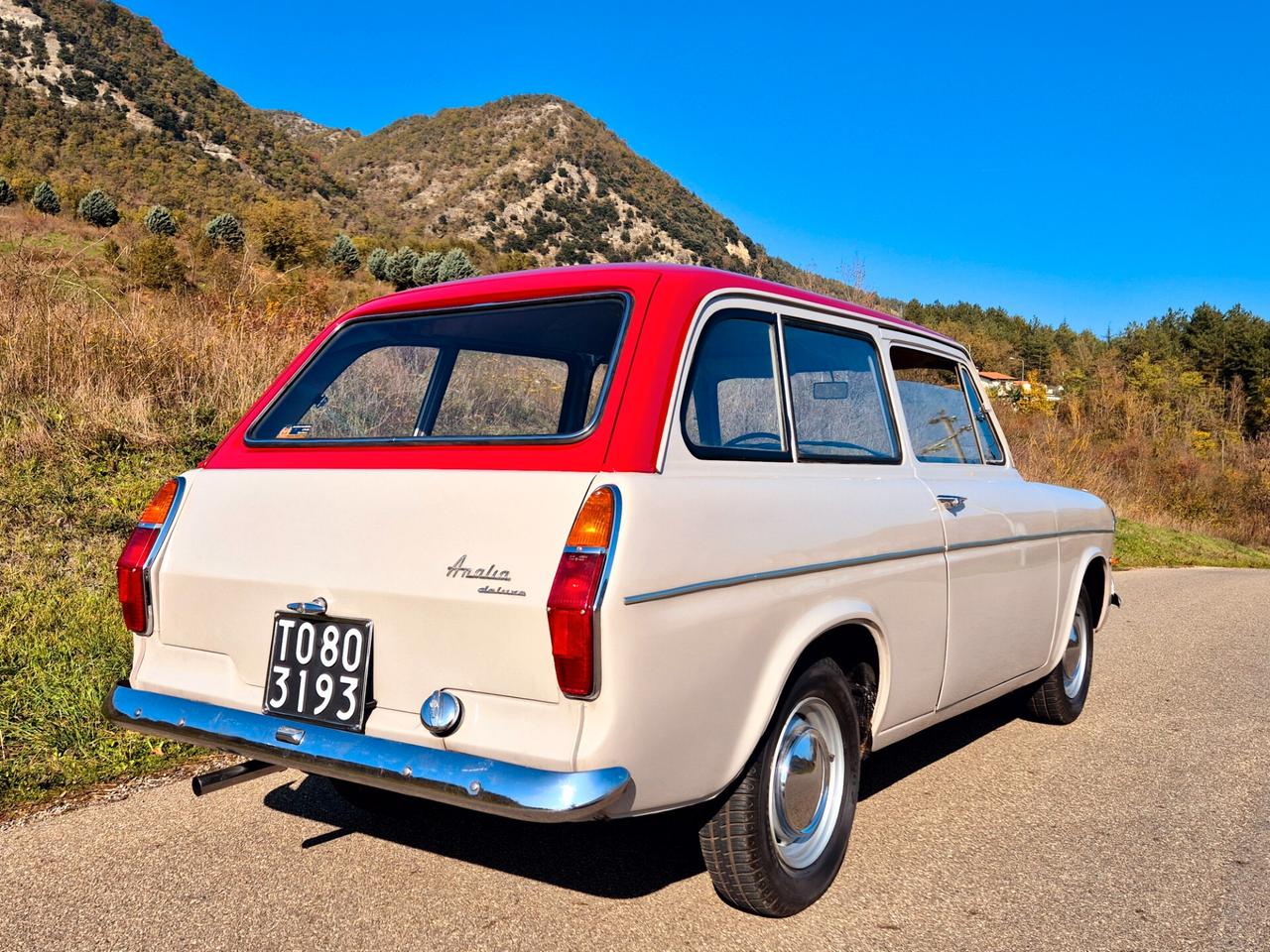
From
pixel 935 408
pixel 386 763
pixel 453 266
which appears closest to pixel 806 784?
pixel 386 763

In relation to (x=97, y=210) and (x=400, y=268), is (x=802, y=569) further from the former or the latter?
(x=97, y=210)

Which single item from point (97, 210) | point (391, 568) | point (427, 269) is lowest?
point (391, 568)

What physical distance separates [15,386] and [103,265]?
335cm

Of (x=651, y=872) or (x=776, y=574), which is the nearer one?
(x=776, y=574)

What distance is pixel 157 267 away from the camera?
11.2 m

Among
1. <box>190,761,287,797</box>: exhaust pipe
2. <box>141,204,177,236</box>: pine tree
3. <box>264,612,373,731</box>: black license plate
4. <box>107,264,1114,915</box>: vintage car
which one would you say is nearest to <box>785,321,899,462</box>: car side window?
<box>107,264,1114,915</box>: vintage car

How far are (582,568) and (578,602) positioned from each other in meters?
0.08

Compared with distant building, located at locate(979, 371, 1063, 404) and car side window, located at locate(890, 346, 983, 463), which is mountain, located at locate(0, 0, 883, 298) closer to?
distant building, located at locate(979, 371, 1063, 404)

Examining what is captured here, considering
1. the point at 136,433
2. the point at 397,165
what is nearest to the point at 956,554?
the point at 136,433

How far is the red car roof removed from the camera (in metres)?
2.61

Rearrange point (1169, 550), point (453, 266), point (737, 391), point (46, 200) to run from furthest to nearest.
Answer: point (453, 266), point (46, 200), point (1169, 550), point (737, 391)

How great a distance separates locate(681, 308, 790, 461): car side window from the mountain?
13.5m

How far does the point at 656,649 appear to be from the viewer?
2414 millimetres

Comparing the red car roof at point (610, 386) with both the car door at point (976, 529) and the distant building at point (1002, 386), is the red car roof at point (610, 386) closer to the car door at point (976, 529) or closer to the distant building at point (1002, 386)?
the car door at point (976, 529)
